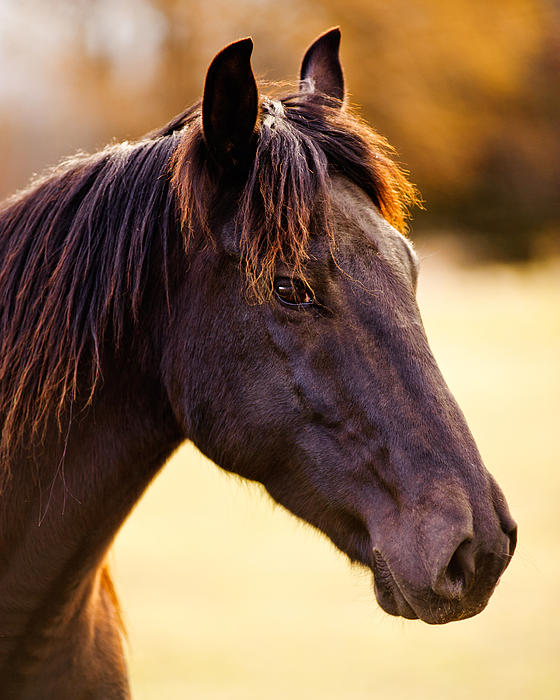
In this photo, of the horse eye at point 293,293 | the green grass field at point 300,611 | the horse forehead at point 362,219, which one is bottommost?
the green grass field at point 300,611

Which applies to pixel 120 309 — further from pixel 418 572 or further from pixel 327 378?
pixel 418 572

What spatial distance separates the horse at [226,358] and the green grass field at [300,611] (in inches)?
8.2

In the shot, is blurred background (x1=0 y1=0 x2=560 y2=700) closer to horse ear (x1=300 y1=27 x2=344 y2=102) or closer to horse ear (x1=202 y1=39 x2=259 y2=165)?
horse ear (x1=300 y1=27 x2=344 y2=102)

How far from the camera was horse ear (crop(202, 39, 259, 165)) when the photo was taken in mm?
1119

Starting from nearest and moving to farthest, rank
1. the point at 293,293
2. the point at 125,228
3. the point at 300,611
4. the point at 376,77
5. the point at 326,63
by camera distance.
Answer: the point at 293,293 → the point at 125,228 → the point at 326,63 → the point at 300,611 → the point at 376,77

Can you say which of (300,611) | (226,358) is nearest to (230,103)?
(226,358)

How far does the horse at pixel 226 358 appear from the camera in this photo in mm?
1105

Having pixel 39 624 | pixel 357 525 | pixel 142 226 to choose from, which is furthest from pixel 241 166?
pixel 39 624

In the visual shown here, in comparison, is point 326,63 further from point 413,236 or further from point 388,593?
point 413,236

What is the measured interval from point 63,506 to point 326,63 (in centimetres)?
110

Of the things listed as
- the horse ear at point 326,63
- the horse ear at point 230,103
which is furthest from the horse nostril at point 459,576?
the horse ear at point 326,63

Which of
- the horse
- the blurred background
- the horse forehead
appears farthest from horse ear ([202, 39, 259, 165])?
the blurred background

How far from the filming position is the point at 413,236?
743 cm

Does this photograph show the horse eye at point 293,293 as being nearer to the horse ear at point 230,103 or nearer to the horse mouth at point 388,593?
the horse ear at point 230,103
